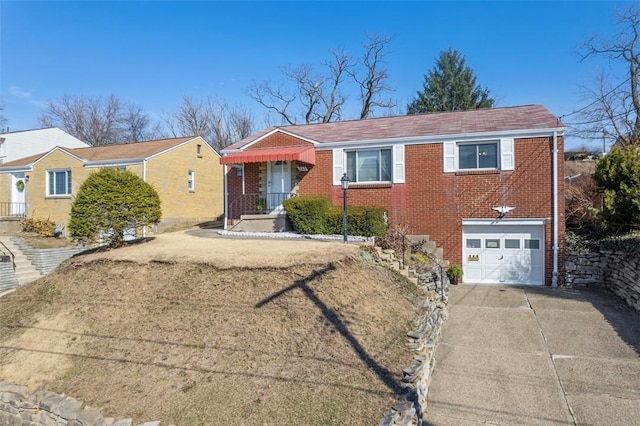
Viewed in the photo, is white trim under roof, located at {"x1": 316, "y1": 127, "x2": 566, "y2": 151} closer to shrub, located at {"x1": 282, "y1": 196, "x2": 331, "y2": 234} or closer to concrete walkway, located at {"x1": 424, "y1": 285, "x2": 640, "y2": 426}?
shrub, located at {"x1": 282, "y1": 196, "x2": 331, "y2": 234}

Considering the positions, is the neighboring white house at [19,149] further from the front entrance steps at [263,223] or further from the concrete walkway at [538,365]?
the concrete walkway at [538,365]

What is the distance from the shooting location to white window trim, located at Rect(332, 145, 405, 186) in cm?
1400

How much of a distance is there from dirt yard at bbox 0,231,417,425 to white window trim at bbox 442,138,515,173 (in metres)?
Answer: 6.02

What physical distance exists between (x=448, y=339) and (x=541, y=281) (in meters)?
6.73

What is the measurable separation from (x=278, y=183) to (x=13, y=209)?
17.3 metres

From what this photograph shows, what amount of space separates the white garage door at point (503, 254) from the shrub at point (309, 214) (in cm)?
502

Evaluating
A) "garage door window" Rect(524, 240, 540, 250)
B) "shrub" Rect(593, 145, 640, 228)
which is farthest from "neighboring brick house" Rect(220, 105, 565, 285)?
"shrub" Rect(593, 145, 640, 228)

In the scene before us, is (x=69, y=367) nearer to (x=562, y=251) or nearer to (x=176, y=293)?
(x=176, y=293)

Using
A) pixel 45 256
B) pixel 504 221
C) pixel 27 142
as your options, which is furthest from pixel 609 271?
pixel 27 142

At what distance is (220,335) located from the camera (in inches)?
240

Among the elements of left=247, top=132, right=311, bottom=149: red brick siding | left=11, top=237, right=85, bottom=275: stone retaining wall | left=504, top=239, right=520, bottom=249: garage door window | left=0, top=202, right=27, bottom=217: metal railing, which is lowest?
left=11, top=237, right=85, bottom=275: stone retaining wall

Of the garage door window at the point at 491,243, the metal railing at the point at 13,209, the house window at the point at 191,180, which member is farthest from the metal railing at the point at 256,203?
the metal railing at the point at 13,209

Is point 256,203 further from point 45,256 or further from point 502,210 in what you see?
point 502,210

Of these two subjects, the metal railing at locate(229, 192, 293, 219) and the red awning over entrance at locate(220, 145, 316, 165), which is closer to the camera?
the red awning over entrance at locate(220, 145, 316, 165)
